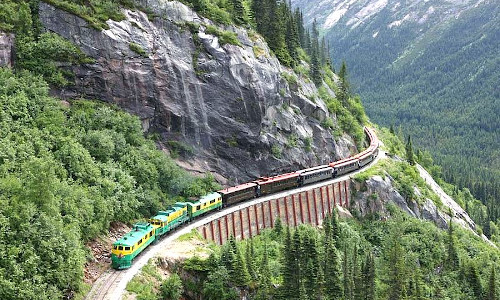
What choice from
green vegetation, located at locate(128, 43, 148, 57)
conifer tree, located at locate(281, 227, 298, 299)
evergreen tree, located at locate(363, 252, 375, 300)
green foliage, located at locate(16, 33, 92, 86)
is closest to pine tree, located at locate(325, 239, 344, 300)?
evergreen tree, located at locate(363, 252, 375, 300)

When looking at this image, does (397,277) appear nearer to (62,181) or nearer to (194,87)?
(194,87)

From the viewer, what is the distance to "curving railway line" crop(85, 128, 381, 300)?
38.3m

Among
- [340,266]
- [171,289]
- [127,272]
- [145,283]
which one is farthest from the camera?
[340,266]

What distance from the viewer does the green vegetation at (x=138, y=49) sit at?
63.4 metres

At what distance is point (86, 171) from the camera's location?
162 ft

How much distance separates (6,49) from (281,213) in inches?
1484

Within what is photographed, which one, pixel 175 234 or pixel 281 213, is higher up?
pixel 281 213

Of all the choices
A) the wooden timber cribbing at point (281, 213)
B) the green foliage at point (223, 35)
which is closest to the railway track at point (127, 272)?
the wooden timber cribbing at point (281, 213)

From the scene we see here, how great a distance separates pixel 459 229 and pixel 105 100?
6405cm

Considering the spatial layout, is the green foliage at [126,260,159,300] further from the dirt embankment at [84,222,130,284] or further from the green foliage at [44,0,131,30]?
the green foliage at [44,0,131,30]

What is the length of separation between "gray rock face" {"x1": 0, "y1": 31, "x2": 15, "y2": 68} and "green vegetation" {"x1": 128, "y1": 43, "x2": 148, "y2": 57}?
13501 mm

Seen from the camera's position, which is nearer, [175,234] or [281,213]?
[175,234]

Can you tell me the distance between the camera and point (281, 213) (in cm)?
6675


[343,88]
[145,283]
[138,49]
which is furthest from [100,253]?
[343,88]
